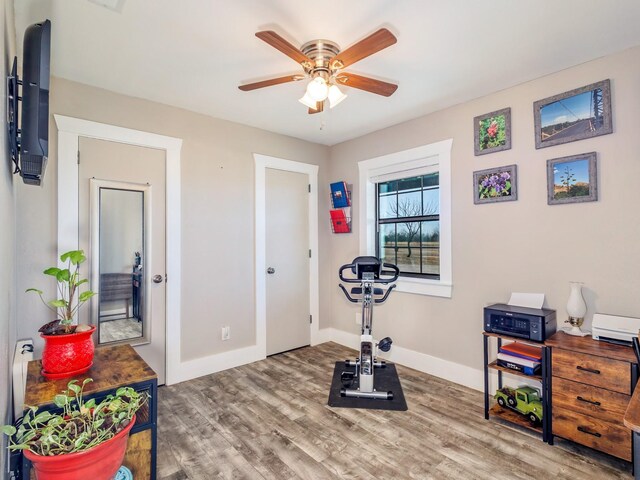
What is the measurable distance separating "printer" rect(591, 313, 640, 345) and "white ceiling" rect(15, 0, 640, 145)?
177cm

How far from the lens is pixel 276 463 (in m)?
2.01

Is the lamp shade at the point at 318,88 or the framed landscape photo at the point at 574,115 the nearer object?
the lamp shade at the point at 318,88

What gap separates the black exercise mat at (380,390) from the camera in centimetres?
267

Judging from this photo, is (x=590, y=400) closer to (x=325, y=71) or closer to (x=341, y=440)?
(x=341, y=440)

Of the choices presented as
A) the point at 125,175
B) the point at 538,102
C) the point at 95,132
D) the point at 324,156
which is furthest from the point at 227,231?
the point at 538,102

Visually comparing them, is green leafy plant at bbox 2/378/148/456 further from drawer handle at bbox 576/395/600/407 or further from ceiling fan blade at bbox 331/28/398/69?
drawer handle at bbox 576/395/600/407

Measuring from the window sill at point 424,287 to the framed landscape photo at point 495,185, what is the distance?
2.73 ft

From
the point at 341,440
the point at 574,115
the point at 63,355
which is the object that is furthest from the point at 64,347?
the point at 574,115

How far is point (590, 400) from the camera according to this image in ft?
6.57

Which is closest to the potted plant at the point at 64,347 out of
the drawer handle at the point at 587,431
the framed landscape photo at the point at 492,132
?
the drawer handle at the point at 587,431

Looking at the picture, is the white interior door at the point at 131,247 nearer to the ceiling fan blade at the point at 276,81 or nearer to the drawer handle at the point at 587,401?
the ceiling fan blade at the point at 276,81

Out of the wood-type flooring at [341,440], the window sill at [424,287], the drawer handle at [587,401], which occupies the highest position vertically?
the window sill at [424,287]

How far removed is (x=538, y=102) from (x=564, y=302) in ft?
5.04

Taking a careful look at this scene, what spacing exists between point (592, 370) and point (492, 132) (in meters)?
1.91
